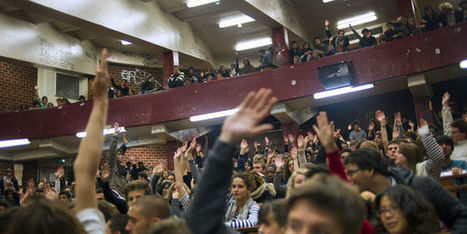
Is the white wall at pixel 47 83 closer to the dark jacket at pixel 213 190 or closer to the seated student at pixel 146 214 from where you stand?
the seated student at pixel 146 214

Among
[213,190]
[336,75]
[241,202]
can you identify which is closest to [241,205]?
[241,202]

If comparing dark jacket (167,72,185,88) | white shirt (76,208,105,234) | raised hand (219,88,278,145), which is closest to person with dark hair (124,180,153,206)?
white shirt (76,208,105,234)

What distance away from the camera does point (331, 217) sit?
50.7 inches

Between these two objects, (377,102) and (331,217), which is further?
(377,102)

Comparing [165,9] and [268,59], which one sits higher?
[165,9]

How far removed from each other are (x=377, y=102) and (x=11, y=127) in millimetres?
9383

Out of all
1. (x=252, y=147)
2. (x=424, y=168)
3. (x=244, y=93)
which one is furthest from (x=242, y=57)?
(x=424, y=168)

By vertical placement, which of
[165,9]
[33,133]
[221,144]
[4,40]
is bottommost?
[221,144]

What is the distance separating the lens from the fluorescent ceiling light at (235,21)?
12.2m

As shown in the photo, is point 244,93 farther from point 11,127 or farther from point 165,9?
point 11,127

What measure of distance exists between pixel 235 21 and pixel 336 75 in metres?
4.08

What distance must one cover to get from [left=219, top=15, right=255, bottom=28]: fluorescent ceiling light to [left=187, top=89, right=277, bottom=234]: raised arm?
436 inches

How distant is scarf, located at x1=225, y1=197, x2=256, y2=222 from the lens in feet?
11.9

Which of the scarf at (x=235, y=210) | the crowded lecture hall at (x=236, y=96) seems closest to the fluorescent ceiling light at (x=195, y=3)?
the crowded lecture hall at (x=236, y=96)
